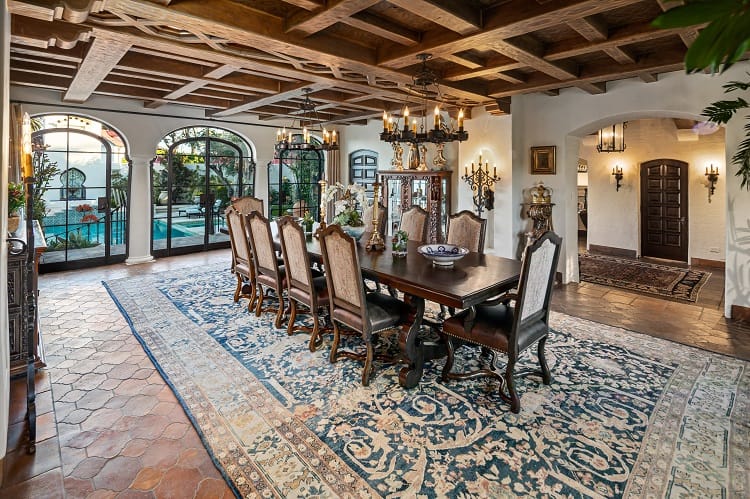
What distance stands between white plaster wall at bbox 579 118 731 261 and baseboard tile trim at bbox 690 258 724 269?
0.20 ft

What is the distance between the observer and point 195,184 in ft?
25.2

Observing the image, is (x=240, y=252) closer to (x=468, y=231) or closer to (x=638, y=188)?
(x=468, y=231)

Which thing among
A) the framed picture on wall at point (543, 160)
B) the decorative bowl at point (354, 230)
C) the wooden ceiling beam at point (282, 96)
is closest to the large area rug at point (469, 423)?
the decorative bowl at point (354, 230)

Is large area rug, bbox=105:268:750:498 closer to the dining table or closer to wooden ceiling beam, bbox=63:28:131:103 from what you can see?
the dining table

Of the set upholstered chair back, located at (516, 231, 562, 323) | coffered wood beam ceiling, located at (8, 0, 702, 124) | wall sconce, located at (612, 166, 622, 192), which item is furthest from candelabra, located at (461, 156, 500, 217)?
wall sconce, located at (612, 166, 622, 192)

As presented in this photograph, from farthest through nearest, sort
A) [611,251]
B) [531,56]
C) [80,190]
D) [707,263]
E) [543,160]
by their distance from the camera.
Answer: [611,251]
[707,263]
[80,190]
[543,160]
[531,56]

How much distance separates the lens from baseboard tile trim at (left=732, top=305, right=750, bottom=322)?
160 inches

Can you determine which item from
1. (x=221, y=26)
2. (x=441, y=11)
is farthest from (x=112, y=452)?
(x=441, y=11)

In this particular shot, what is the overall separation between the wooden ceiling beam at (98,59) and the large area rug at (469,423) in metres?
2.49

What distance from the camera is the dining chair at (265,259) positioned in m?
3.69

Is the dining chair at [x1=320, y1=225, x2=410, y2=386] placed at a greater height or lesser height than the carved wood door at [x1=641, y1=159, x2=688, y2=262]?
lesser

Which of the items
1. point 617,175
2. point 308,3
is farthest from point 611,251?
point 308,3

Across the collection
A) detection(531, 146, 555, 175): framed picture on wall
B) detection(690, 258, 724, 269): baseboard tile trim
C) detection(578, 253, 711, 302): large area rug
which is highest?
detection(531, 146, 555, 175): framed picture on wall

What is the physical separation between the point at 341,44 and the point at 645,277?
18.2 feet
